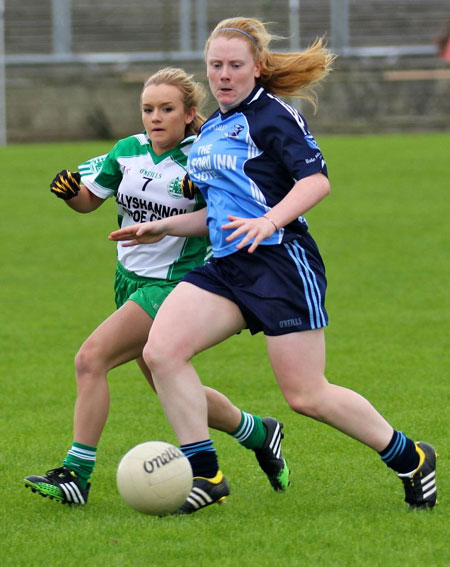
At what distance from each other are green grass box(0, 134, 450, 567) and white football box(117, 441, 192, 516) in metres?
0.09

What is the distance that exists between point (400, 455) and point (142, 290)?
4.64 feet

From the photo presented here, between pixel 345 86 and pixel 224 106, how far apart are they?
25615 mm

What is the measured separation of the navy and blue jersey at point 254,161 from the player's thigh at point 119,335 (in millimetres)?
572

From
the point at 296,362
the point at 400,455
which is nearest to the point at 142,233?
the point at 296,362

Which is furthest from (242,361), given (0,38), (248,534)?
(0,38)

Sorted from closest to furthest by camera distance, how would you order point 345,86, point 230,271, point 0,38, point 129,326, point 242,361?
point 230,271 < point 129,326 < point 242,361 < point 345,86 < point 0,38

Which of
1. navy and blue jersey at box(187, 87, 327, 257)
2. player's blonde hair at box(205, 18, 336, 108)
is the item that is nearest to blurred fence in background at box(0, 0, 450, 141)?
player's blonde hair at box(205, 18, 336, 108)

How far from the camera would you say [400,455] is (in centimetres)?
507

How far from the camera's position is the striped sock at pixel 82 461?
546 cm

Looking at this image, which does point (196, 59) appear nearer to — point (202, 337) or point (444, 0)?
point (444, 0)

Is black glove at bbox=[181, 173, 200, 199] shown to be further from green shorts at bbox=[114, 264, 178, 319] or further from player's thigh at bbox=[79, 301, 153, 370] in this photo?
player's thigh at bbox=[79, 301, 153, 370]

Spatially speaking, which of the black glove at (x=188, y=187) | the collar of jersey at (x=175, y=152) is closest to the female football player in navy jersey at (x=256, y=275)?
the black glove at (x=188, y=187)

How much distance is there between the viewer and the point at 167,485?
15.9 ft

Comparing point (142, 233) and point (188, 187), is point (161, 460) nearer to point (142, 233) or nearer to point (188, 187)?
point (142, 233)
